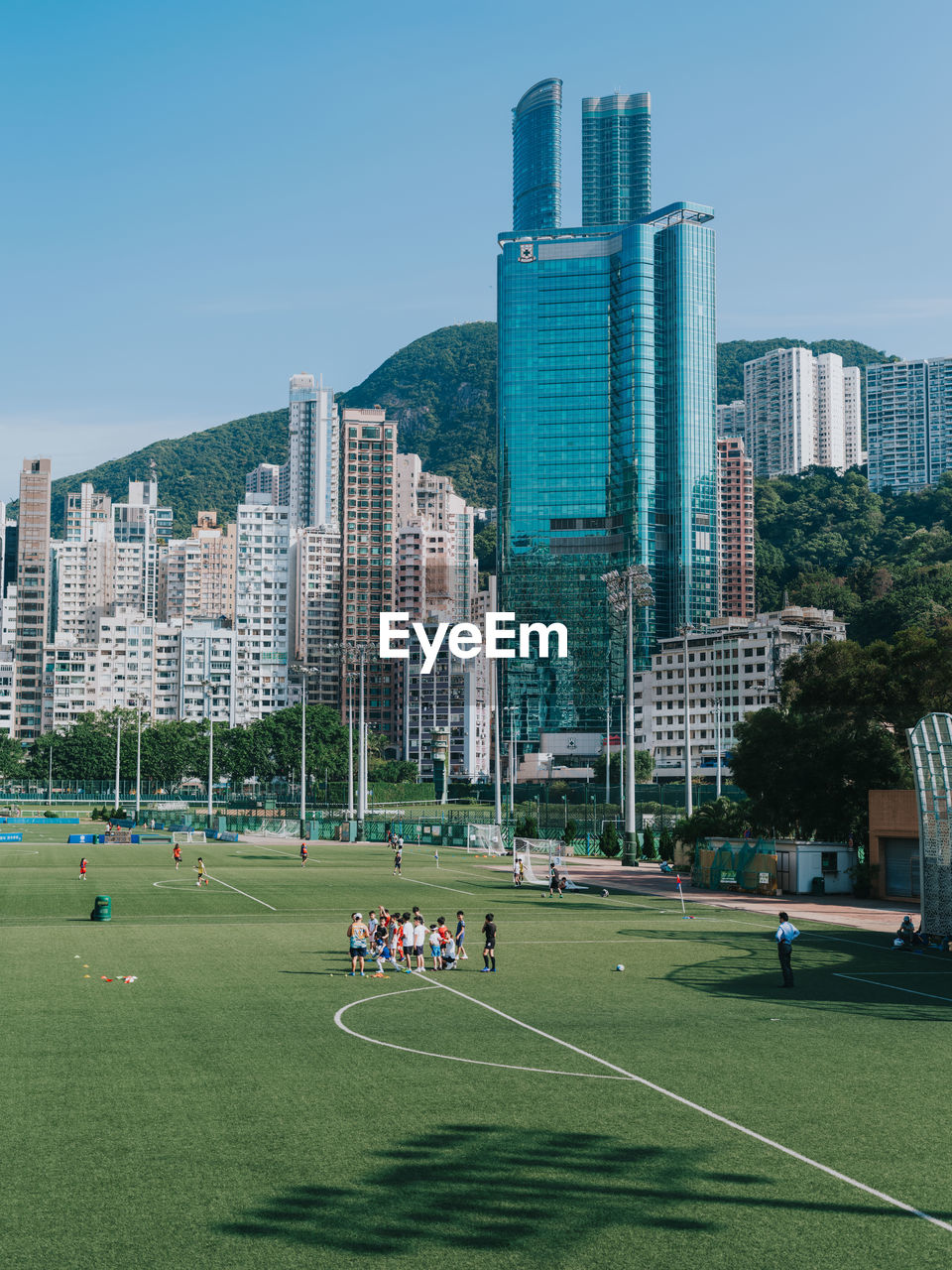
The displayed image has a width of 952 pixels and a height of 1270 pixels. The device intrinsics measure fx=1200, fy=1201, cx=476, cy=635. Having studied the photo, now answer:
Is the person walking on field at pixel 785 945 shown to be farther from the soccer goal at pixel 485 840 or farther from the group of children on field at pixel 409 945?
the soccer goal at pixel 485 840

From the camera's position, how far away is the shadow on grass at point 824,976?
2909 centimetres

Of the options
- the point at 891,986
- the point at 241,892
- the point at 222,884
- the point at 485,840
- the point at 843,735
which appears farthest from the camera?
the point at 485,840

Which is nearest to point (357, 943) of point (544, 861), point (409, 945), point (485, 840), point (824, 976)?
point (409, 945)

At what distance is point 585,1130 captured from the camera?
1777 cm

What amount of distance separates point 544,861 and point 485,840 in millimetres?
15575

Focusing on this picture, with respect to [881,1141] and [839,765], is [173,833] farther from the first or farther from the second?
[881,1141]

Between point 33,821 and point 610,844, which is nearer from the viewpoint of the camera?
point 610,844

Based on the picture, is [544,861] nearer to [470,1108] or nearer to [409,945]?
[409,945]

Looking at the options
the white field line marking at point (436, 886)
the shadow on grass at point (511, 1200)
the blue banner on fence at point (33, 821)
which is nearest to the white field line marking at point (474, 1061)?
the shadow on grass at point (511, 1200)

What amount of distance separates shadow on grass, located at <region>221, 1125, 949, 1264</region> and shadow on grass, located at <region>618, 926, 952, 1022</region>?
13.5 meters

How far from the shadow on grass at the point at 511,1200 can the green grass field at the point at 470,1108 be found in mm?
46

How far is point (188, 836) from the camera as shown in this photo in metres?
103

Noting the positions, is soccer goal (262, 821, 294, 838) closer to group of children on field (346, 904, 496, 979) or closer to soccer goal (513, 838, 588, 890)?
soccer goal (513, 838, 588, 890)

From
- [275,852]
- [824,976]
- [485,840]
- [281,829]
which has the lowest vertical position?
[281,829]
